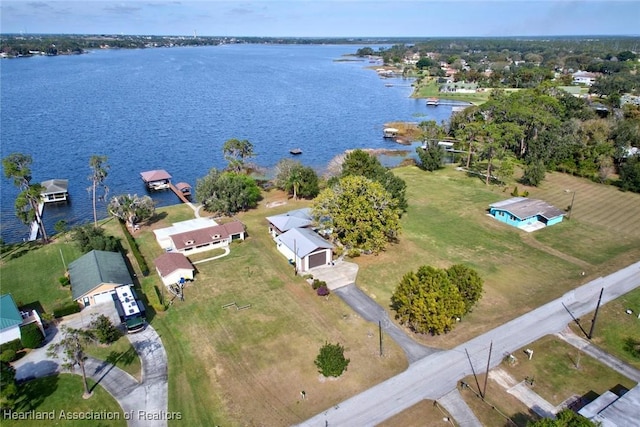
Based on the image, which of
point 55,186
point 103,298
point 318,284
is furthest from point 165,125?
point 318,284

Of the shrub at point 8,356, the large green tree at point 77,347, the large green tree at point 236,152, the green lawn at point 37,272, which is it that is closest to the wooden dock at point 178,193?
the large green tree at point 236,152

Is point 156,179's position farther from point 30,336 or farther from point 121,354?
point 121,354

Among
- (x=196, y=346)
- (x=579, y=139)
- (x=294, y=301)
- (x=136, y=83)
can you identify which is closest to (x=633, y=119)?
(x=579, y=139)

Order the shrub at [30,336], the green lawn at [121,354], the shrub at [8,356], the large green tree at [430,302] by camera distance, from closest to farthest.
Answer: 1. the shrub at [8,356]
2. the green lawn at [121,354]
3. the shrub at [30,336]
4. the large green tree at [430,302]

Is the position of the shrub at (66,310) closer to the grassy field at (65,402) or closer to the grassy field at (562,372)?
the grassy field at (65,402)

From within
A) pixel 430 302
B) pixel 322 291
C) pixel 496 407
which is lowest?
pixel 496 407

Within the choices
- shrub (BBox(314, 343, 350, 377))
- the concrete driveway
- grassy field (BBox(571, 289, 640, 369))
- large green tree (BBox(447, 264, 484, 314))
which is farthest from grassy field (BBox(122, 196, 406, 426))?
grassy field (BBox(571, 289, 640, 369))
